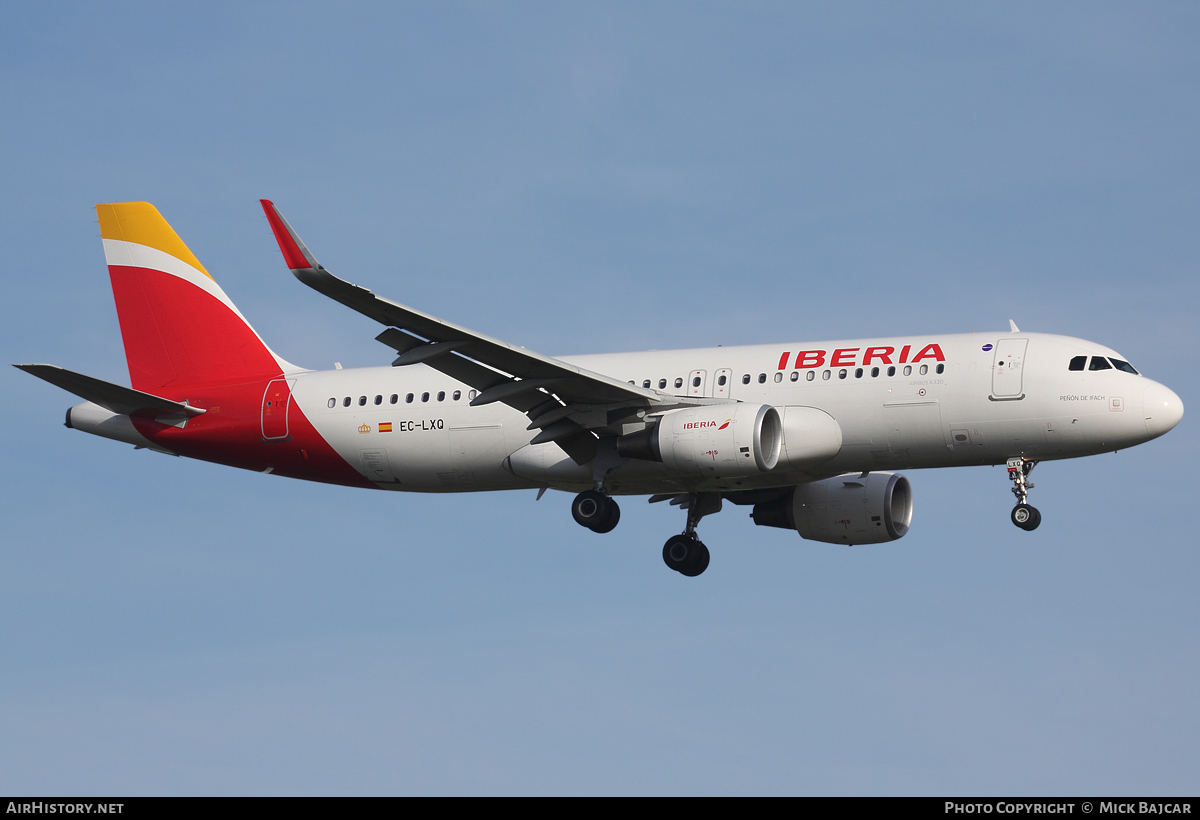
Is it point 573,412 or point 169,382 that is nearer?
point 573,412

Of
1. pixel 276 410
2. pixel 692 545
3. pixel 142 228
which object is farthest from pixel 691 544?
pixel 142 228

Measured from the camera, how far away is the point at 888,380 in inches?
1324

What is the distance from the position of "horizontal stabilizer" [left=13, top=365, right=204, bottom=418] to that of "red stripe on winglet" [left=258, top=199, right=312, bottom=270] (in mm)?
9418

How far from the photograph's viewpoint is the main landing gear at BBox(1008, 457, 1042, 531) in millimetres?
33406

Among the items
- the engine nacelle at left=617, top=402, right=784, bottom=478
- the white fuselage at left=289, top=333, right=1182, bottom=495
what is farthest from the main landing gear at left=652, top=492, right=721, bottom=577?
the engine nacelle at left=617, top=402, right=784, bottom=478

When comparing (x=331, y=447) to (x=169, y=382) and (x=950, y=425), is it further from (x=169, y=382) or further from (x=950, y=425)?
(x=950, y=425)

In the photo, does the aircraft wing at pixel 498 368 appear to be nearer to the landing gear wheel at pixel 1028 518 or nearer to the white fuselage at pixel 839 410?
the white fuselage at pixel 839 410

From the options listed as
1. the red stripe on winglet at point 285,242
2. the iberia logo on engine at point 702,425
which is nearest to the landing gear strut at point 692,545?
the iberia logo on engine at point 702,425

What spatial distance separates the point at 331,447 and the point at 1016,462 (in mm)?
16795

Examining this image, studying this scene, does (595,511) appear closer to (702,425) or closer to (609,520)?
(609,520)

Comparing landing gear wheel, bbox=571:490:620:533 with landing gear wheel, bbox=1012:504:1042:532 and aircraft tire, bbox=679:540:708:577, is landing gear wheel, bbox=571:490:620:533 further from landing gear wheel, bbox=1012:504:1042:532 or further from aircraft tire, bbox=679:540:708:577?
landing gear wheel, bbox=1012:504:1042:532

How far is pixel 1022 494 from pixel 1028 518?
21.7 inches
